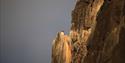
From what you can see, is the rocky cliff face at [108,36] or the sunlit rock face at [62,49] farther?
the sunlit rock face at [62,49]

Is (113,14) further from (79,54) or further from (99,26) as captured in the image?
(79,54)

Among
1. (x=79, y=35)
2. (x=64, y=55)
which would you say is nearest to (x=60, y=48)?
(x=64, y=55)

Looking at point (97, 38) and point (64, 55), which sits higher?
point (97, 38)

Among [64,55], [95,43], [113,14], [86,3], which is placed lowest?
[64,55]

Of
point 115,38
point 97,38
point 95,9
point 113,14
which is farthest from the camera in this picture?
point 95,9

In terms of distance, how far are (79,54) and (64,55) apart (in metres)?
1.64

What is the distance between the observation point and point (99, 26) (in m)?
5.22

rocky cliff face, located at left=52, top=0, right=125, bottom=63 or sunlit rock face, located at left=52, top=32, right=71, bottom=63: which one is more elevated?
rocky cliff face, located at left=52, top=0, right=125, bottom=63

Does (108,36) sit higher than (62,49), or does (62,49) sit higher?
(108,36)

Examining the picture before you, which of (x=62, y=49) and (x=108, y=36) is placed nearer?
(x=108, y=36)

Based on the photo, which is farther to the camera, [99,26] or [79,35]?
[79,35]

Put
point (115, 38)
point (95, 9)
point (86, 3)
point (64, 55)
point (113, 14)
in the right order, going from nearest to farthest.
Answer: point (115, 38), point (113, 14), point (95, 9), point (86, 3), point (64, 55)

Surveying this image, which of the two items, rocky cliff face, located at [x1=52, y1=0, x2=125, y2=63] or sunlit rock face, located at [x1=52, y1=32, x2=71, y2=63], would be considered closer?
rocky cliff face, located at [x1=52, y1=0, x2=125, y2=63]

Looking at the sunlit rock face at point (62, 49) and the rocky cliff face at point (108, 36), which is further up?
the rocky cliff face at point (108, 36)
